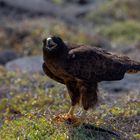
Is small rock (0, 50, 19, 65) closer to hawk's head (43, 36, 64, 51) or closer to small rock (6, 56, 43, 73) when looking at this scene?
small rock (6, 56, 43, 73)

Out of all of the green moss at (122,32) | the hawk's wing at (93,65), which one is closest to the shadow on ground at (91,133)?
the hawk's wing at (93,65)

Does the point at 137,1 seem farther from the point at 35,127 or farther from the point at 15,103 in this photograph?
the point at 35,127

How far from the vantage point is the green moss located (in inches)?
940

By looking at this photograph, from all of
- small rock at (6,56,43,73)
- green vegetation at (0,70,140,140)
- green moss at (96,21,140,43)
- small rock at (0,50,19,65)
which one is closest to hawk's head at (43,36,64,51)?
green vegetation at (0,70,140,140)

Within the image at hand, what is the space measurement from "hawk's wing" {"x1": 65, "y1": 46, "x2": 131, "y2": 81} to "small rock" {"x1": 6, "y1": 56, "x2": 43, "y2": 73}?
5.83 meters

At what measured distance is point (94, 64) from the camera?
9.97 m

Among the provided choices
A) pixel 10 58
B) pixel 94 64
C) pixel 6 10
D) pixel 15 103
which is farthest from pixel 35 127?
pixel 6 10

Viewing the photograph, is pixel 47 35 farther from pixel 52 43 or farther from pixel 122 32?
pixel 122 32

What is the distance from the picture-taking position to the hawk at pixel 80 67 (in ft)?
32.2

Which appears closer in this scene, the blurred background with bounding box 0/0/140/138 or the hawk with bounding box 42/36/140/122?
the hawk with bounding box 42/36/140/122

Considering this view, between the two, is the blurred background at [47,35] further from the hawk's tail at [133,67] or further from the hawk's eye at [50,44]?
the hawk's eye at [50,44]

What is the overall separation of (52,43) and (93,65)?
67 cm

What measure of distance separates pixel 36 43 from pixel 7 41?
2.81 ft

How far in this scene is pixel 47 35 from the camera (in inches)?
426
